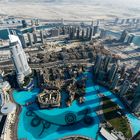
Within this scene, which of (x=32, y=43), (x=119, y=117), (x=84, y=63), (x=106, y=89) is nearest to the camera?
(x=119, y=117)

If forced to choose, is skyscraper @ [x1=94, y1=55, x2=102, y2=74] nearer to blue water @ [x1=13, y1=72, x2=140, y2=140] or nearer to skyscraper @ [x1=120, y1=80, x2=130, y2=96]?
blue water @ [x1=13, y1=72, x2=140, y2=140]

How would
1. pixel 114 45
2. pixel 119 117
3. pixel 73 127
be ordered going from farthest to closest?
pixel 114 45, pixel 119 117, pixel 73 127

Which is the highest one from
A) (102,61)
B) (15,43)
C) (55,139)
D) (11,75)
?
(15,43)

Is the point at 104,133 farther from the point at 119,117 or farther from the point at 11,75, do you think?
the point at 11,75

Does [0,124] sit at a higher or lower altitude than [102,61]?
lower

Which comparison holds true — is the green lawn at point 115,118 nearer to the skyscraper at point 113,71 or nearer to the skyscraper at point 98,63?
the skyscraper at point 113,71

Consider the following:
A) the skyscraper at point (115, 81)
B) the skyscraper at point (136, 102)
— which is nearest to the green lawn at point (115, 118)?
the skyscraper at point (136, 102)

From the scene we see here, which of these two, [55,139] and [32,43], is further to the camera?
[32,43]

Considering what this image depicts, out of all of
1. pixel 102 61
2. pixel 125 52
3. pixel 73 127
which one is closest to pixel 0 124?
pixel 73 127
